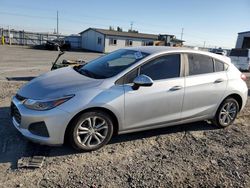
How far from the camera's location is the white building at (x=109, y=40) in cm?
4003

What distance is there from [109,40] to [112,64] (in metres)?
36.3

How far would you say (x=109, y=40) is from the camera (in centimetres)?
4031

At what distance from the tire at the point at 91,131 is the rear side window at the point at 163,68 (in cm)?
Result: 103

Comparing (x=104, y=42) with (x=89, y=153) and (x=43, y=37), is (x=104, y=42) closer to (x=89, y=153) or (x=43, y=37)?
(x=43, y=37)

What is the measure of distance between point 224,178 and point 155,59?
214 cm

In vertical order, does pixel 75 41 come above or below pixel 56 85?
below

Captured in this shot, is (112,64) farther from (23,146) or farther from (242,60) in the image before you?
(242,60)

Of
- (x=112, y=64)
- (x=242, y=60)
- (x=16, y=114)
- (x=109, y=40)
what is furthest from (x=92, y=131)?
(x=109, y=40)

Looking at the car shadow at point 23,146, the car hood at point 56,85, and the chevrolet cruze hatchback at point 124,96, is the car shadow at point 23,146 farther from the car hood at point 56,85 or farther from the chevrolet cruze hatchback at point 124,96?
the car hood at point 56,85

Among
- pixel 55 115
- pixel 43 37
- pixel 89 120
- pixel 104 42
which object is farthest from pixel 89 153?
pixel 43 37

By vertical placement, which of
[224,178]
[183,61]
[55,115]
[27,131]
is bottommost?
[224,178]

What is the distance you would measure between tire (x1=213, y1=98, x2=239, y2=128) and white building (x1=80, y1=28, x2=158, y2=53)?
111ft

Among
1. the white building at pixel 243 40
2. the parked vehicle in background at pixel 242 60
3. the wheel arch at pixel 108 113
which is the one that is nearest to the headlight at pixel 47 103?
the wheel arch at pixel 108 113

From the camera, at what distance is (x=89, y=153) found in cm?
418
